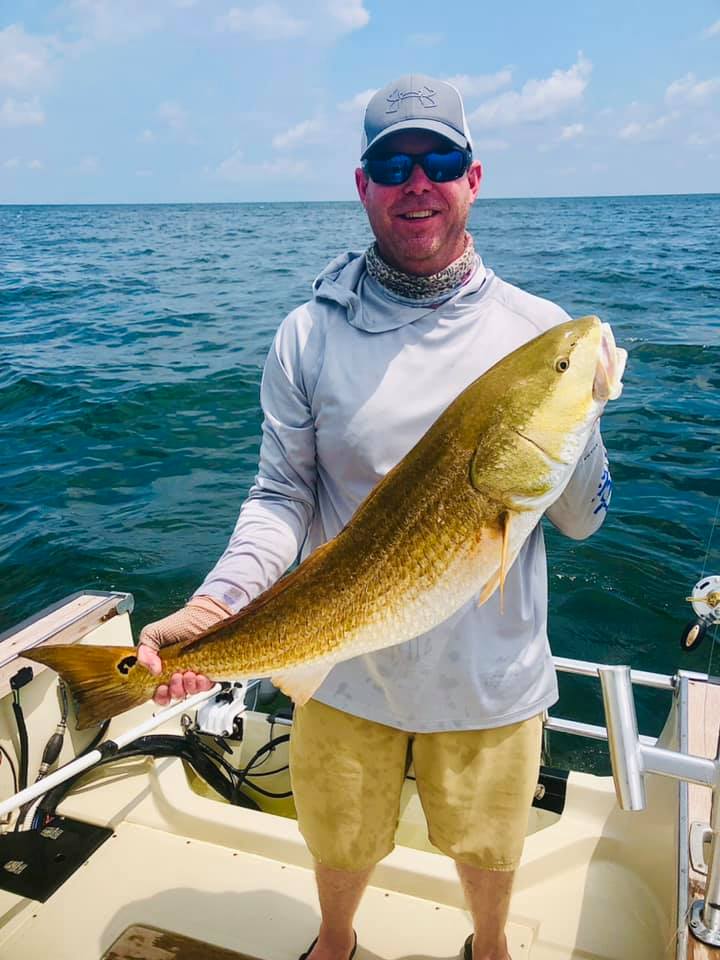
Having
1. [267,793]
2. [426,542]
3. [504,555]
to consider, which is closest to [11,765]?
[267,793]

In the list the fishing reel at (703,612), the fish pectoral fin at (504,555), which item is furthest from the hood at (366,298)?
the fishing reel at (703,612)

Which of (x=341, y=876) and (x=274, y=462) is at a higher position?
(x=274, y=462)

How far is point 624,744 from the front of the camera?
6.21 feet

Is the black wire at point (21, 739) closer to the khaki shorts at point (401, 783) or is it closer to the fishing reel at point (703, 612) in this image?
the khaki shorts at point (401, 783)

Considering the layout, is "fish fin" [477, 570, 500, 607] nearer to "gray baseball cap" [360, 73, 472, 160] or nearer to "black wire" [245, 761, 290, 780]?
"gray baseball cap" [360, 73, 472, 160]

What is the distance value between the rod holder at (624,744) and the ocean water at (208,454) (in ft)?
11.6

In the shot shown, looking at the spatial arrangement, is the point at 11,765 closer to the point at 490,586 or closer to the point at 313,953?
the point at 313,953

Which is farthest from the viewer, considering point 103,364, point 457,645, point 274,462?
point 103,364

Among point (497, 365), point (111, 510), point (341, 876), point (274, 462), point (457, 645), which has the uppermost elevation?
point (497, 365)

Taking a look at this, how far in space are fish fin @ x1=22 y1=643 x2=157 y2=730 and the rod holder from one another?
1312 mm

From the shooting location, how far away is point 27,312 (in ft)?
73.7

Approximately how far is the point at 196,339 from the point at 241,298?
684 cm

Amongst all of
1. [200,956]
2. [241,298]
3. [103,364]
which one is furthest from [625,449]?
[241,298]

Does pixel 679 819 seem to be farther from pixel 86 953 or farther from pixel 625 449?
pixel 625 449
